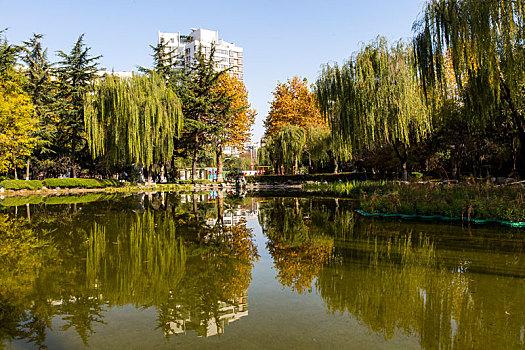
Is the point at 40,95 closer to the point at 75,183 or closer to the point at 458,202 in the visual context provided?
the point at 75,183

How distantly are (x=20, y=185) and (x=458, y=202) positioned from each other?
31.3m

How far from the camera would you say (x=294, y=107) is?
1644 inches

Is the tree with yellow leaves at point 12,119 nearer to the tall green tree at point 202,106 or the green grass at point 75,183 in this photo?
the green grass at point 75,183

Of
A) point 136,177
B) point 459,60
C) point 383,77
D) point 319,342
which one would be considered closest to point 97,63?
point 136,177

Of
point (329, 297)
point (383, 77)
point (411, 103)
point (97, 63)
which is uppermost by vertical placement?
point (97, 63)

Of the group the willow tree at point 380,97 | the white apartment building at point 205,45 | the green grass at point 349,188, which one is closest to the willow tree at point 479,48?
the willow tree at point 380,97

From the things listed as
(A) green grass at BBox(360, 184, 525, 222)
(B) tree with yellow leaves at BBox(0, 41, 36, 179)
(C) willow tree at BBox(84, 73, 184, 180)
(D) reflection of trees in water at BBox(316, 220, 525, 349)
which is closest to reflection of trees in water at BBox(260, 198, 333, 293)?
(D) reflection of trees in water at BBox(316, 220, 525, 349)

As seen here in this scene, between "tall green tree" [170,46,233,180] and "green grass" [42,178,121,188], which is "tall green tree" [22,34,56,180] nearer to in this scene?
"green grass" [42,178,121,188]

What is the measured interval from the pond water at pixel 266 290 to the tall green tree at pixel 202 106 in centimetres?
2895

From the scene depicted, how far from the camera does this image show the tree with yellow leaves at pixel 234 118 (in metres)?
38.6

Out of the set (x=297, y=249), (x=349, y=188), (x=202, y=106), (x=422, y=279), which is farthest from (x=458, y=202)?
(x=202, y=106)

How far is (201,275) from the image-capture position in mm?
4902

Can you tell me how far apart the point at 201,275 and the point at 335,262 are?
2.19 metres

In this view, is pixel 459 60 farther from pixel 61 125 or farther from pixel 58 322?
pixel 61 125
